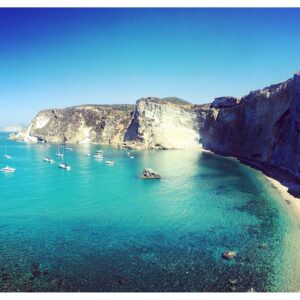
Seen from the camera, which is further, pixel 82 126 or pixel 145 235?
pixel 82 126

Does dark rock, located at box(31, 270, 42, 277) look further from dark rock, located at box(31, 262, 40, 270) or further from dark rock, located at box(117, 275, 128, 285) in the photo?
dark rock, located at box(117, 275, 128, 285)

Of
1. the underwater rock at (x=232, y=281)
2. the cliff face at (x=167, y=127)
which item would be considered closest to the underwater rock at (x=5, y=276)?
the underwater rock at (x=232, y=281)

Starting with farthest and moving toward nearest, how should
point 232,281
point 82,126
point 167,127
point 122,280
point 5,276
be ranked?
1. point 82,126
2. point 167,127
3. point 5,276
4. point 232,281
5. point 122,280

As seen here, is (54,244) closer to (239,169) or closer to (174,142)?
(239,169)

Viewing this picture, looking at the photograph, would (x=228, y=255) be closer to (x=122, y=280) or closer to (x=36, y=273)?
(x=122, y=280)

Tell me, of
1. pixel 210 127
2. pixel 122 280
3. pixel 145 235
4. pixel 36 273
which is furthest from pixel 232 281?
pixel 210 127

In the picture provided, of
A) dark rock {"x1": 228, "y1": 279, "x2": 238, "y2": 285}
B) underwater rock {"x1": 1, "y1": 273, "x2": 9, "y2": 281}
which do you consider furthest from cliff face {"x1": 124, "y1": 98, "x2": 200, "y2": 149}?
underwater rock {"x1": 1, "y1": 273, "x2": 9, "y2": 281}

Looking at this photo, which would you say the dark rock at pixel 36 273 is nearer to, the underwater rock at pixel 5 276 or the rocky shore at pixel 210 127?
the underwater rock at pixel 5 276
